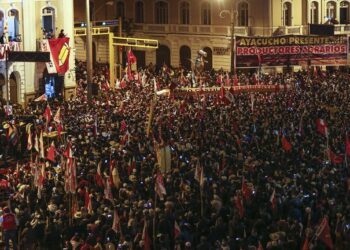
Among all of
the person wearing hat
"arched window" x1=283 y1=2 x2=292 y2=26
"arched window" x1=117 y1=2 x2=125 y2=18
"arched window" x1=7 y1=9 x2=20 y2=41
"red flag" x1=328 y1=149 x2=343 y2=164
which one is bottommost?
the person wearing hat

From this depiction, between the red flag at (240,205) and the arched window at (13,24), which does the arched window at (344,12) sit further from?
the red flag at (240,205)

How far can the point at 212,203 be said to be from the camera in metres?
18.6

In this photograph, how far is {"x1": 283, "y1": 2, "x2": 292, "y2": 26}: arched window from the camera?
56.6m

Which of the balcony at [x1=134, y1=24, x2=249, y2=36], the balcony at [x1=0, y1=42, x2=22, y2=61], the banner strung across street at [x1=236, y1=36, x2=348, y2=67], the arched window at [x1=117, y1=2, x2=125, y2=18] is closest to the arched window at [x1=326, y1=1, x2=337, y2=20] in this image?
the balcony at [x1=134, y1=24, x2=249, y2=36]

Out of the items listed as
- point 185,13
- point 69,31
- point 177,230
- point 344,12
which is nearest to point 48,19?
point 69,31

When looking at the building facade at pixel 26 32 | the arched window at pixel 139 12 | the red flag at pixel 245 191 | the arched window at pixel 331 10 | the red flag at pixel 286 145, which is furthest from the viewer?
the arched window at pixel 139 12

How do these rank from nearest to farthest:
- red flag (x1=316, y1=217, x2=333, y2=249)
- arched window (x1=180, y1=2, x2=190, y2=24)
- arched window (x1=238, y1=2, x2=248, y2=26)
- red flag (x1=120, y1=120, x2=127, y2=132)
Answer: red flag (x1=316, y1=217, x2=333, y2=249) → red flag (x1=120, y1=120, x2=127, y2=132) → arched window (x1=238, y1=2, x2=248, y2=26) → arched window (x1=180, y1=2, x2=190, y2=24)

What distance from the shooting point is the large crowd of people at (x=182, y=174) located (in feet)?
56.1

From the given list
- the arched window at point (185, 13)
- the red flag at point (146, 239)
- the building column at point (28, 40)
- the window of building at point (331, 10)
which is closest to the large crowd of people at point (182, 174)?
the red flag at point (146, 239)

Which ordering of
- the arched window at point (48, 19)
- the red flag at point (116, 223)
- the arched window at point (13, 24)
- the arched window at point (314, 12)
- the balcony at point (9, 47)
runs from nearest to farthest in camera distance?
the red flag at point (116, 223) → the balcony at point (9, 47) → the arched window at point (13, 24) → the arched window at point (48, 19) → the arched window at point (314, 12)

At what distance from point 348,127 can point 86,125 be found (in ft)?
32.3

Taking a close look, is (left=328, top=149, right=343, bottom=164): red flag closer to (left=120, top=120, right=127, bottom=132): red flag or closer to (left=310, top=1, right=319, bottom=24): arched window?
(left=120, top=120, right=127, bottom=132): red flag

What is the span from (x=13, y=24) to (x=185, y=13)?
20.2 m

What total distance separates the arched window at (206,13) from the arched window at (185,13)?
1.50 meters
